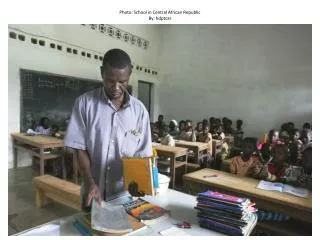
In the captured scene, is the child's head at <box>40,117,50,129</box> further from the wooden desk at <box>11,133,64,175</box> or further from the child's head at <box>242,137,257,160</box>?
the child's head at <box>242,137,257,160</box>

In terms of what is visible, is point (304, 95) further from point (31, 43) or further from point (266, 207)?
point (31, 43)

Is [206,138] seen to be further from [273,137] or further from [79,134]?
[79,134]

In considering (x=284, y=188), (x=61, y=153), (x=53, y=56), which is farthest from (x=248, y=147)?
(x=53, y=56)

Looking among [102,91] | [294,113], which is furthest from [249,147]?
[294,113]

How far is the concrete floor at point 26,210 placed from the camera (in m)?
1.74

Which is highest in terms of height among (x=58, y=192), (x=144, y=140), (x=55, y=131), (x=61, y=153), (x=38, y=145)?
(x=144, y=140)

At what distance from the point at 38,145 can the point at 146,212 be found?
218 centimetres

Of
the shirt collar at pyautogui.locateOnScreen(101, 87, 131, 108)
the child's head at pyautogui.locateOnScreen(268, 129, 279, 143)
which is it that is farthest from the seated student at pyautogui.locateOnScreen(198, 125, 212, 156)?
the shirt collar at pyautogui.locateOnScreen(101, 87, 131, 108)

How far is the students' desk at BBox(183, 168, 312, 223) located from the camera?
115 centimetres

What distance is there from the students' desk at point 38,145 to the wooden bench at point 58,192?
0.52 metres

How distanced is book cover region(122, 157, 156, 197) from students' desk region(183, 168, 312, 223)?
0.70m

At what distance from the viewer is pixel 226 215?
706mm

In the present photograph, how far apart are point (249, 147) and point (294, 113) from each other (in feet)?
9.43

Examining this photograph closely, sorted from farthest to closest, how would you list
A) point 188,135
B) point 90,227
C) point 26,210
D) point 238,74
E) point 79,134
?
point 238,74 → point 188,135 → point 26,210 → point 79,134 → point 90,227
